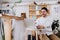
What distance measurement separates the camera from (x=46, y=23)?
49.6 inches

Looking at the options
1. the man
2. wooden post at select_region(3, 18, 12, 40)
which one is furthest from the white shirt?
wooden post at select_region(3, 18, 12, 40)

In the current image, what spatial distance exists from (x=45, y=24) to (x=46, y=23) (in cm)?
1

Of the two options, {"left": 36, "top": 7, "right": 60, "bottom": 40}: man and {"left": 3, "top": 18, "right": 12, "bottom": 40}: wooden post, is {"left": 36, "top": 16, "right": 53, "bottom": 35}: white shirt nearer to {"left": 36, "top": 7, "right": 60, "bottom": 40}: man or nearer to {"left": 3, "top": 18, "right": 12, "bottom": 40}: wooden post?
{"left": 36, "top": 7, "right": 60, "bottom": 40}: man

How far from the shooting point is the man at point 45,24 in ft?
4.06

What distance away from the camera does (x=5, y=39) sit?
106cm

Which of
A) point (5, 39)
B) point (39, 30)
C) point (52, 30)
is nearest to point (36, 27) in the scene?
point (39, 30)

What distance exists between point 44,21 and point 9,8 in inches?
13.4

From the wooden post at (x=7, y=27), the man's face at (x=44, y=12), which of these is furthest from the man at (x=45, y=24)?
the wooden post at (x=7, y=27)

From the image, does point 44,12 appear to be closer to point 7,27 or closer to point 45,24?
point 45,24

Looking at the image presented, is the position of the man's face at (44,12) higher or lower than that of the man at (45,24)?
higher

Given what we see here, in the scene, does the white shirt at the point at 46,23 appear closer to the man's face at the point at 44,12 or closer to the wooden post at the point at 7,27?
the man's face at the point at 44,12

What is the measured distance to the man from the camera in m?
1.24

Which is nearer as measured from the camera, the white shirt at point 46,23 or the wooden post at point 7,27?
the wooden post at point 7,27

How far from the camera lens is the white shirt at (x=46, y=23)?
124 centimetres
